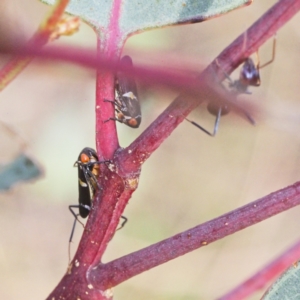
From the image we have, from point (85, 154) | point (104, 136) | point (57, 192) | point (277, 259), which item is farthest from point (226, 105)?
point (57, 192)

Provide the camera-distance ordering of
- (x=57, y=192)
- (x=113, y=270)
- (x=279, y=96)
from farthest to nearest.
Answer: (x=279, y=96)
(x=57, y=192)
(x=113, y=270)

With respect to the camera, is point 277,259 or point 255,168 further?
point 255,168

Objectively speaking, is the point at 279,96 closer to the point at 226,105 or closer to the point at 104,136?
the point at 104,136

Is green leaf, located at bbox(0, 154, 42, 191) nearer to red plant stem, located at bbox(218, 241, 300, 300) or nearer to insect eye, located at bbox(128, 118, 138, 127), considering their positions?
insect eye, located at bbox(128, 118, 138, 127)

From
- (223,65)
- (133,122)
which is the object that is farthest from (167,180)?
(223,65)

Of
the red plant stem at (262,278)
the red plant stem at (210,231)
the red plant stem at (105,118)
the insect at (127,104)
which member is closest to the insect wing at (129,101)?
the insect at (127,104)
